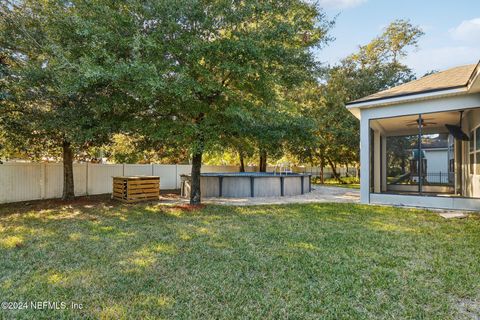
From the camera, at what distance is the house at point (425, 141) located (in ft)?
25.3

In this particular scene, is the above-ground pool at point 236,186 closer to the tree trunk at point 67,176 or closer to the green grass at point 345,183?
the tree trunk at point 67,176

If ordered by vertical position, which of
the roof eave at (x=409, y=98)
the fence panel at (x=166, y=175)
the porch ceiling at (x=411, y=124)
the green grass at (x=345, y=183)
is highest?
the roof eave at (x=409, y=98)

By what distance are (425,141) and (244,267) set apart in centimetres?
1216

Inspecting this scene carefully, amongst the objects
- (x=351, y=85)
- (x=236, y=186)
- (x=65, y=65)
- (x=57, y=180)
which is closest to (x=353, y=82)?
(x=351, y=85)

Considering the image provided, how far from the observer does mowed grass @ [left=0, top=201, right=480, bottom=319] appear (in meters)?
2.67

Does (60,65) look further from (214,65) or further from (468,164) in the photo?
(468,164)

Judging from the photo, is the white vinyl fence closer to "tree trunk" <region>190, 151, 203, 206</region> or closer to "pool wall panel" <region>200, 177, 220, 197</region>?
"pool wall panel" <region>200, 177, 220, 197</region>

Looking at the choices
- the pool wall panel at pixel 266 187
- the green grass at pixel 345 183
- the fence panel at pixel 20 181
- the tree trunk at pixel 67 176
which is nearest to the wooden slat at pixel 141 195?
the tree trunk at pixel 67 176

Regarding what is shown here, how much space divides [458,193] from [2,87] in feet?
51.9

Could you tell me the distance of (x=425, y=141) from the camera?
1212 centimetres

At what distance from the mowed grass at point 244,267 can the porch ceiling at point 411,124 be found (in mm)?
4520

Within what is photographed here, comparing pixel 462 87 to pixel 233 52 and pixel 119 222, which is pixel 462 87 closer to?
pixel 233 52

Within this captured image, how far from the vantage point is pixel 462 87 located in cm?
718

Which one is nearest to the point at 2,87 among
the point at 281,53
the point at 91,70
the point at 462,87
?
the point at 91,70
